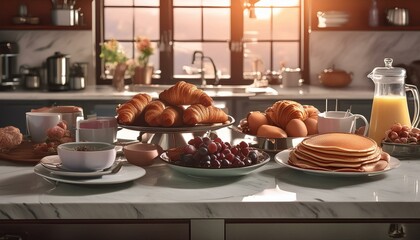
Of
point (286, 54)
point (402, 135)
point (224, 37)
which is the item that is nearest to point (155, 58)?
point (224, 37)

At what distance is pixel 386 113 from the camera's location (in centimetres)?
263

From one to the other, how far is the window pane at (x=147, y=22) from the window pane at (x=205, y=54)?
0.22 metres

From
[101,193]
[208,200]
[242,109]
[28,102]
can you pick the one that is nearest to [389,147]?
[208,200]

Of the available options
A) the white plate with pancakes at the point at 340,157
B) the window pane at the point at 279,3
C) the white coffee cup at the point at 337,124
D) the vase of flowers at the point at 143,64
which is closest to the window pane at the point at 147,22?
the vase of flowers at the point at 143,64

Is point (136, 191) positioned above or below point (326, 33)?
below

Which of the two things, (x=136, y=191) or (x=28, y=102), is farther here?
(x=28, y=102)

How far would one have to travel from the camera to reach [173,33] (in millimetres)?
6359

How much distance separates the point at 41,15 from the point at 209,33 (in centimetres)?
138

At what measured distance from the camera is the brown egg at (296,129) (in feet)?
8.33

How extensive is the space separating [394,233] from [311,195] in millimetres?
254

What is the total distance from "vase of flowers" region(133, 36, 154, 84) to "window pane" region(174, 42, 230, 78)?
0.40m

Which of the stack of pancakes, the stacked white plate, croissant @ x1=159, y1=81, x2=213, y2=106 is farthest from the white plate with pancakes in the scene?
the stacked white plate

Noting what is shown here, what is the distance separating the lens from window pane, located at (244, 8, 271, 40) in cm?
636

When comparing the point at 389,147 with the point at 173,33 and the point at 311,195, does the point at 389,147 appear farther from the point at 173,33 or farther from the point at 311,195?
the point at 173,33
